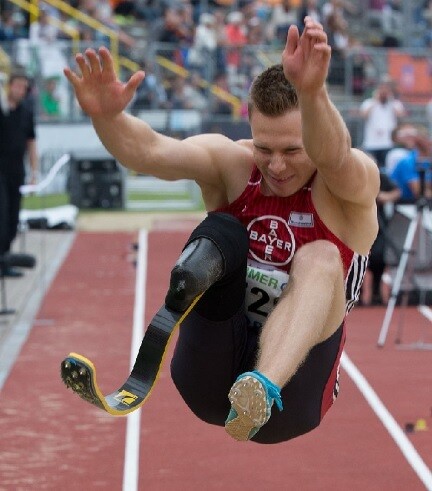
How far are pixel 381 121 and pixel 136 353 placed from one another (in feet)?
31.5

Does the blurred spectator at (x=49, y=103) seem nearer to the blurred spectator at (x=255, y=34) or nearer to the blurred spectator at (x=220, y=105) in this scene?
the blurred spectator at (x=220, y=105)

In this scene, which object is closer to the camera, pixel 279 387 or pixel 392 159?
pixel 279 387

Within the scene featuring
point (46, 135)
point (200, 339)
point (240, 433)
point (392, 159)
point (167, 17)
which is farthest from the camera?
point (167, 17)

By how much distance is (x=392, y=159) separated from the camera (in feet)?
41.5

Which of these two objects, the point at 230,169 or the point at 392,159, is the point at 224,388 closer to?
the point at 230,169

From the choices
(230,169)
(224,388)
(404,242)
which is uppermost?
(230,169)

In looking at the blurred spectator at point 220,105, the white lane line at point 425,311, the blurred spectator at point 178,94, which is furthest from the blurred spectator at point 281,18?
the white lane line at point 425,311

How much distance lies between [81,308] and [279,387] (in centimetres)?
761

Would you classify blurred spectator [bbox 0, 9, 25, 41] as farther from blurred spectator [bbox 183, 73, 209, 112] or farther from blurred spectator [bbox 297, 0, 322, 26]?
blurred spectator [bbox 297, 0, 322, 26]

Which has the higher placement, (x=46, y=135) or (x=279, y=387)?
(x=279, y=387)

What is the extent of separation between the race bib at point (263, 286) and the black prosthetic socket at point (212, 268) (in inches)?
4.3

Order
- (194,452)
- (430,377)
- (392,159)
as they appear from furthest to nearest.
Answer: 1. (392,159)
2. (430,377)
3. (194,452)

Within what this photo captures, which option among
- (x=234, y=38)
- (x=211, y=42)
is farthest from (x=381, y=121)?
(x=234, y=38)

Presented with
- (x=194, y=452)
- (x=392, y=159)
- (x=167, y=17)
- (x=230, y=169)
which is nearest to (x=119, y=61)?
(x=167, y=17)
